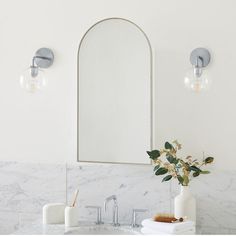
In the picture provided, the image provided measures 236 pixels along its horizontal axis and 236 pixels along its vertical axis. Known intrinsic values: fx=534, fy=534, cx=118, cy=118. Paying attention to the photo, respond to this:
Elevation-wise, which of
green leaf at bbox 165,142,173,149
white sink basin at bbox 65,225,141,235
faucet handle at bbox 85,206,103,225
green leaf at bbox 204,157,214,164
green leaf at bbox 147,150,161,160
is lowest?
white sink basin at bbox 65,225,141,235

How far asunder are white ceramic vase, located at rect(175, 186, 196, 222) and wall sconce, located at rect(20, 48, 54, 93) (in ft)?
3.03

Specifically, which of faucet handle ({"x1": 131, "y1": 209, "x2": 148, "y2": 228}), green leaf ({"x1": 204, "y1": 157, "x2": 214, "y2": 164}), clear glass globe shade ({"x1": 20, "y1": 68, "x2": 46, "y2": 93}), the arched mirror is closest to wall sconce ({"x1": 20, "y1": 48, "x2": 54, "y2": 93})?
clear glass globe shade ({"x1": 20, "y1": 68, "x2": 46, "y2": 93})

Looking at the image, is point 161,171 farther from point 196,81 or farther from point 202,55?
point 202,55

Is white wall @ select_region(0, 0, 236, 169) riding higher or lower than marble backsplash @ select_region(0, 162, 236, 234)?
higher

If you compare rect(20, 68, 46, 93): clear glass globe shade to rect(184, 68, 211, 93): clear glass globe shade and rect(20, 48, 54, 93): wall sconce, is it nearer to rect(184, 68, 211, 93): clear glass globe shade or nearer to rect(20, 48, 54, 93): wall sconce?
rect(20, 48, 54, 93): wall sconce

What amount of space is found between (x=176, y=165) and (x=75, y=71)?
720 mm

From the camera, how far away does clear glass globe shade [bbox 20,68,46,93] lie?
2732 millimetres

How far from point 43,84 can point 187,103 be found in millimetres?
749

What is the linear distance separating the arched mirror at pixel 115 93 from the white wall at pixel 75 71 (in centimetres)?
5

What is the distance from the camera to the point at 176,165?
2494 mm

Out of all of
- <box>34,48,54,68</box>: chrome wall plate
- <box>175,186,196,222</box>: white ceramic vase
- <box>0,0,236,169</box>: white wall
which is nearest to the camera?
<box>175,186,196,222</box>: white ceramic vase

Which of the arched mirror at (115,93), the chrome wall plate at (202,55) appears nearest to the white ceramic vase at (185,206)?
the arched mirror at (115,93)

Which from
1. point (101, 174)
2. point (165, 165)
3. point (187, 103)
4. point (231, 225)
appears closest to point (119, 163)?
point (101, 174)

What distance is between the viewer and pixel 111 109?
8.77ft
